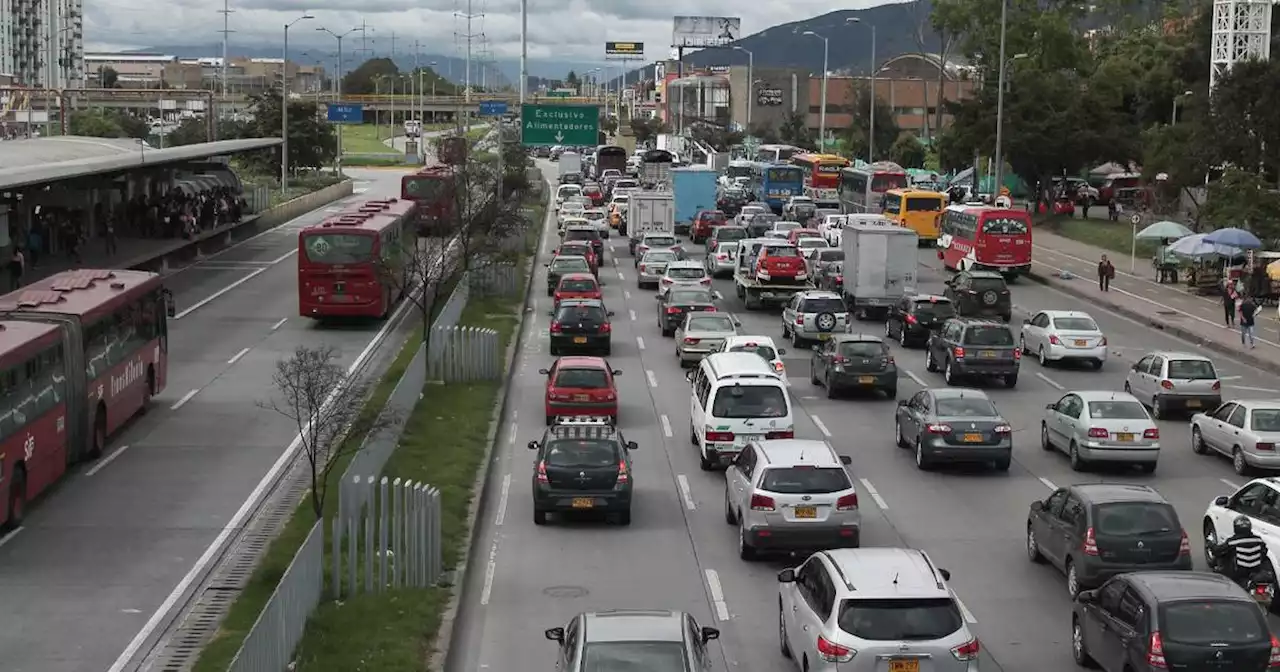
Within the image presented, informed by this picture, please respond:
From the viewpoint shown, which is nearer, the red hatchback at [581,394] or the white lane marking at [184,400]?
the red hatchback at [581,394]

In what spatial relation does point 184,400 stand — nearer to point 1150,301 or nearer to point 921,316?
point 921,316

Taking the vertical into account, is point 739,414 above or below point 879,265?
below

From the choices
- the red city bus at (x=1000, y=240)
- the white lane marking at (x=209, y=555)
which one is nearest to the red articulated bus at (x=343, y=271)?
the white lane marking at (x=209, y=555)

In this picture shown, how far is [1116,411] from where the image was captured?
2886 cm

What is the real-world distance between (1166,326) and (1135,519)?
31016 mm

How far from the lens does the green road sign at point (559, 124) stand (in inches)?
2943

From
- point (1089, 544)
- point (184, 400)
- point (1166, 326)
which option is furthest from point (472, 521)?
point (1166, 326)

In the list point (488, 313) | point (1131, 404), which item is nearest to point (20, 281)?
point (488, 313)

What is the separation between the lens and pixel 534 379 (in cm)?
3941

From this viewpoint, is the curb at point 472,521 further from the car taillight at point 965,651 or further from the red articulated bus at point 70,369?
the red articulated bus at point 70,369

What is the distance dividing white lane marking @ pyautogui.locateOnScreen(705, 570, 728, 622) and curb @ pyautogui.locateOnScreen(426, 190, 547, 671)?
295 cm

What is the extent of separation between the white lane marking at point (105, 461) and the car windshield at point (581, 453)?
777 centimetres

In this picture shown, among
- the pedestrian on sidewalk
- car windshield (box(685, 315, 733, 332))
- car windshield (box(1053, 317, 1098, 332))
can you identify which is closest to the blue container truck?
the pedestrian on sidewalk

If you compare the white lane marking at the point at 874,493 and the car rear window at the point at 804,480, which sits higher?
the car rear window at the point at 804,480
